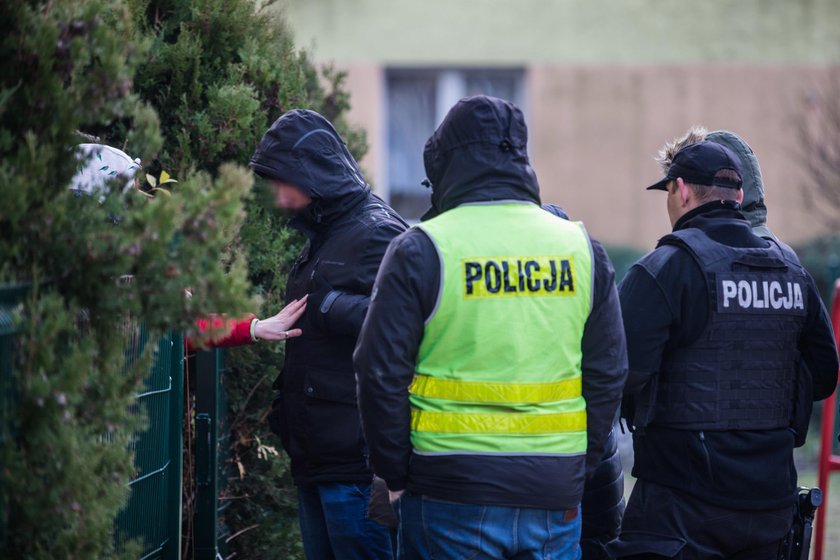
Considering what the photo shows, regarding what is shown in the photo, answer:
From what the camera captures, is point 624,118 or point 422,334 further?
point 624,118

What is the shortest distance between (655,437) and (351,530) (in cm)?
107

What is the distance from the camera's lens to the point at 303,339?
3.83m

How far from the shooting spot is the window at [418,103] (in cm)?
1381

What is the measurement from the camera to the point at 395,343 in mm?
2982

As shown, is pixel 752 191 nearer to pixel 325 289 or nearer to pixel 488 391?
pixel 325 289

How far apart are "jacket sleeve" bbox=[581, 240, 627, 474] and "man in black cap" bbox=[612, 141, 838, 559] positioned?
580 millimetres

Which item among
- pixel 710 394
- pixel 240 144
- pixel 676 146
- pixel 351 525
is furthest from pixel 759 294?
pixel 240 144

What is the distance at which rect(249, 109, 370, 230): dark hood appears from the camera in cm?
390

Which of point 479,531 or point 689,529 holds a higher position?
point 479,531

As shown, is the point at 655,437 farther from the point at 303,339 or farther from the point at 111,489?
the point at 111,489

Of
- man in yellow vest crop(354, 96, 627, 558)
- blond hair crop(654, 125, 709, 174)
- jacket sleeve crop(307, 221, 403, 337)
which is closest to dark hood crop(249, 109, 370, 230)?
jacket sleeve crop(307, 221, 403, 337)

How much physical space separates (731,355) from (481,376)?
1192 millimetres

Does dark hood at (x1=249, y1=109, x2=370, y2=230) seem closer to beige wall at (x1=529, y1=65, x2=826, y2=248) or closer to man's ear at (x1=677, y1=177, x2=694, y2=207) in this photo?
man's ear at (x1=677, y1=177, x2=694, y2=207)

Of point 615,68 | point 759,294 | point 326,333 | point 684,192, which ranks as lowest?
point 326,333
